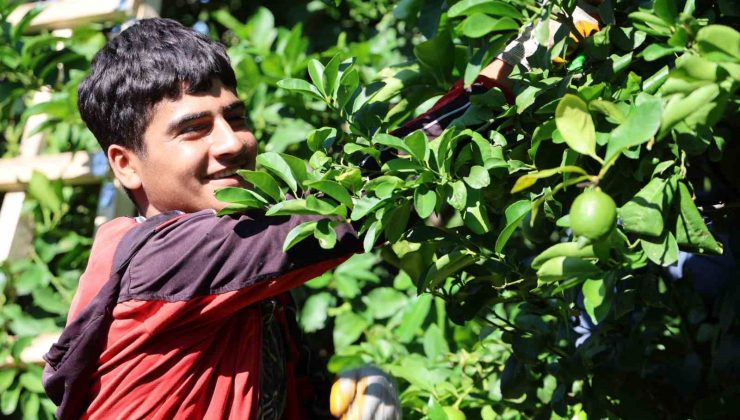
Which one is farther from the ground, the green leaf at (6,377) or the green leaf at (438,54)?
the green leaf at (438,54)

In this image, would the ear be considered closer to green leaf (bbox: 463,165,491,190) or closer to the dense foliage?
the dense foliage

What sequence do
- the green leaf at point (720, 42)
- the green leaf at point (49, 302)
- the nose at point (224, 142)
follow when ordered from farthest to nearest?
the green leaf at point (49, 302)
the nose at point (224, 142)
the green leaf at point (720, 42)

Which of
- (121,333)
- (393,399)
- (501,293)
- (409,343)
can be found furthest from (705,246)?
(409,343)

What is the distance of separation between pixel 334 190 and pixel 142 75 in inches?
20.2

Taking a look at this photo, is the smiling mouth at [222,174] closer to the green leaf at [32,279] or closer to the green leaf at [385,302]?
the green leaf at [385,302]

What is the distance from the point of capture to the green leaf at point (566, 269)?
82cm

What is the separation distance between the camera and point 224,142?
130cm

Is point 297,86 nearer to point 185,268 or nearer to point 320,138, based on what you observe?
point 320,138

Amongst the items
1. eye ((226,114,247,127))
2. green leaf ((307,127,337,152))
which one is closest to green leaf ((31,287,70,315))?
eye ((226,114,247,127))

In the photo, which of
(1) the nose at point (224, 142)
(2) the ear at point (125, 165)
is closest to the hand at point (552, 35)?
(1) the nose at point (224, 142)

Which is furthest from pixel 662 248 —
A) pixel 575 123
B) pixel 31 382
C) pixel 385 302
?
pixel 31 382

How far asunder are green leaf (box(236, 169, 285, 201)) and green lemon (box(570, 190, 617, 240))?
1.19 ft

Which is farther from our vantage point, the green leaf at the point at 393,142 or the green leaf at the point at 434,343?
the green leaf at the point at 434,343

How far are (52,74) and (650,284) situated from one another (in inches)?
60.2
